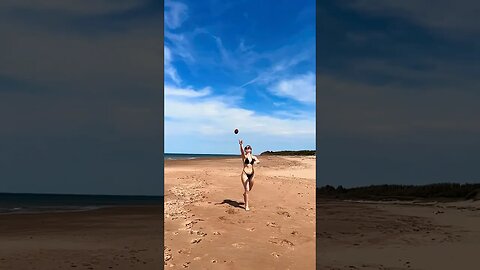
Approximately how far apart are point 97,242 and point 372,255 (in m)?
8.96

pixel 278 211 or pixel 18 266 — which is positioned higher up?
pixel 278 211

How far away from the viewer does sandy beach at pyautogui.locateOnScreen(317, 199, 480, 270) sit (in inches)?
306

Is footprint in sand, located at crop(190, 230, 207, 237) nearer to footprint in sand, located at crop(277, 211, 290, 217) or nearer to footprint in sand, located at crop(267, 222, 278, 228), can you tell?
footprint in sand, located at crop(267, 222, 278, 228)

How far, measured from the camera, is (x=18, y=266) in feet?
29.9

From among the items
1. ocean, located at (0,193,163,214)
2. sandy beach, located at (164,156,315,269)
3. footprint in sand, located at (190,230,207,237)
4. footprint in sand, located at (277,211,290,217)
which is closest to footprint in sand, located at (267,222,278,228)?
sandy beach, located at (164,156,315,269)

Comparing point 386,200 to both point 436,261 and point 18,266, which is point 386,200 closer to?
point 436,261

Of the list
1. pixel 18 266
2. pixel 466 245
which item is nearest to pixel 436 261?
pixel 466 245

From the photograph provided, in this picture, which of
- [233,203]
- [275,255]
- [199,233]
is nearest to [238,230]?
[199,233]

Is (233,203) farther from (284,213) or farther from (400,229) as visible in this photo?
(400,229)

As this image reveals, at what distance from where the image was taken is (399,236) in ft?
33.7

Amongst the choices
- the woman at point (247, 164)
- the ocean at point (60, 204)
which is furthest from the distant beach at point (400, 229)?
the ocean at point (60, 204)

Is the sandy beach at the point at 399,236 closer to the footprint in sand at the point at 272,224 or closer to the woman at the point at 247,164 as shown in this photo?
the footprint in sand at the point at 272,224

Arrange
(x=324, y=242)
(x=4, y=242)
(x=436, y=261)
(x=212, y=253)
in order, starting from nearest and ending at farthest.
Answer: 1. (x=212, y=253)
2. (x=436, y=261)
3. (x=324, y=242)
4. (x=4, y=242)

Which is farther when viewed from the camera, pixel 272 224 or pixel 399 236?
pixel 399 236
